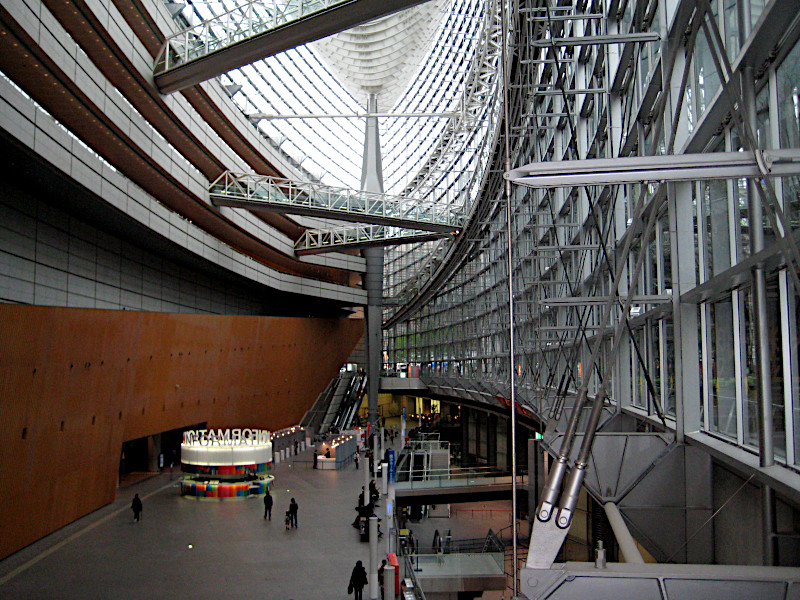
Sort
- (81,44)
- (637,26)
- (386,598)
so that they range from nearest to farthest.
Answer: (637,26) < (386,598) < (81,44)

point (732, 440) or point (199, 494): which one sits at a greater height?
point (732, 440)

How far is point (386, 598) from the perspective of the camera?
14.0m

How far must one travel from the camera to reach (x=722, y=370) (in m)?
7.87

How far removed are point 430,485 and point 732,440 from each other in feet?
72.4

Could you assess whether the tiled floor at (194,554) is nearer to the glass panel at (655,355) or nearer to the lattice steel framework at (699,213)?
the lattice steel framework at (699,213)

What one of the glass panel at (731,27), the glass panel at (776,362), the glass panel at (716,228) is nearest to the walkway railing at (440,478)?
the glass panel at (716,228)

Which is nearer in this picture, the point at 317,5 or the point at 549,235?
the point at 317,5

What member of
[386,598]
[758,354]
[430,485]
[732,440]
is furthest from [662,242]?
[430,485]

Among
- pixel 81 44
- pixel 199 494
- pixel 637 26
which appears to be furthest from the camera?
pixel 199 494

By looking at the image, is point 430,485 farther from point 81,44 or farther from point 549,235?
point 81,44

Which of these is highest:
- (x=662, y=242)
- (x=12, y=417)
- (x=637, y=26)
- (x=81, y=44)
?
(x=81, y=44)

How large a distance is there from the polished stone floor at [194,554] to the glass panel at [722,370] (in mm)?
9308

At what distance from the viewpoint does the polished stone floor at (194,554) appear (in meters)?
15.2

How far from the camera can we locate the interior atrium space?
18.5 feet
